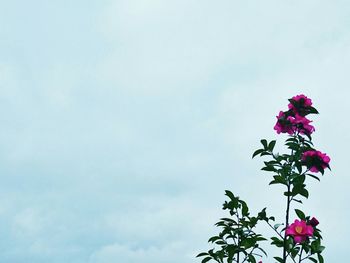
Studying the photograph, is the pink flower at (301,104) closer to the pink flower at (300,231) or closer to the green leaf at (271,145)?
the green leaf at (271,145)

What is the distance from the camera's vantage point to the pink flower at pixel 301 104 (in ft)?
17.0

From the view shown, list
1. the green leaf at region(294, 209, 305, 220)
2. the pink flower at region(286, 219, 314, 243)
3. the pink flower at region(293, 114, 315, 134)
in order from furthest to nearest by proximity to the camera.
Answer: the pink flower at region(293, 114, 315, 134) < the green leaf at region(294, 209, 305, 220) < the pink flower at region(286, 219, 314, 243)

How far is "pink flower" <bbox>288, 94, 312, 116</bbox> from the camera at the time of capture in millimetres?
5176

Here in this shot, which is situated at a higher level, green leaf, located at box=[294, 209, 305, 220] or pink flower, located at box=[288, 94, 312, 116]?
pink flower, located at box=[288, 94, 312, 116]

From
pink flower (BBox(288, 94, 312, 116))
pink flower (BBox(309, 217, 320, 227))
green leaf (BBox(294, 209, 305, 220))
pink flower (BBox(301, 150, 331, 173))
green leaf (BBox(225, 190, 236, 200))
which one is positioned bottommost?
pink flower (BBox(309, 217, 320, 227))

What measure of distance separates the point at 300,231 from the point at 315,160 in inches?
27.9

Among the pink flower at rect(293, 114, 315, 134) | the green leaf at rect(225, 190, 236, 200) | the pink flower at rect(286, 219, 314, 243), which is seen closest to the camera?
the pink flower at rect(286, 219, 314, 243)

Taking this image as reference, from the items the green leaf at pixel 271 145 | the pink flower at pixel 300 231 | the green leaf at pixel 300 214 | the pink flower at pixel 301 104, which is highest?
the pink flower at pixel 301 104

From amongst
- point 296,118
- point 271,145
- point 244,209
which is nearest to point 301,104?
point 296,118

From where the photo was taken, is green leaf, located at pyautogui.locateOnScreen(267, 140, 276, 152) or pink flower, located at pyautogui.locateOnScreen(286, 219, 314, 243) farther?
green leaf, located at pyautogui.locateOnScreen(267, 140, 276, 152)

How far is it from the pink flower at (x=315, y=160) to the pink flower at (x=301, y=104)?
18.4 inches

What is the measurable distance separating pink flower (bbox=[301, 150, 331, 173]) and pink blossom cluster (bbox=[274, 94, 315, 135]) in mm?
288

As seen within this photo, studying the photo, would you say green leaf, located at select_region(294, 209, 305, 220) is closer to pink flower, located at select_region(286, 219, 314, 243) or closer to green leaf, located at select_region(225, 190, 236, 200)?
pink flower, located at select_region(286, 219, 314, 243)

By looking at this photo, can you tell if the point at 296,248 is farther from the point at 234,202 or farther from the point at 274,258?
the point at 234,202
